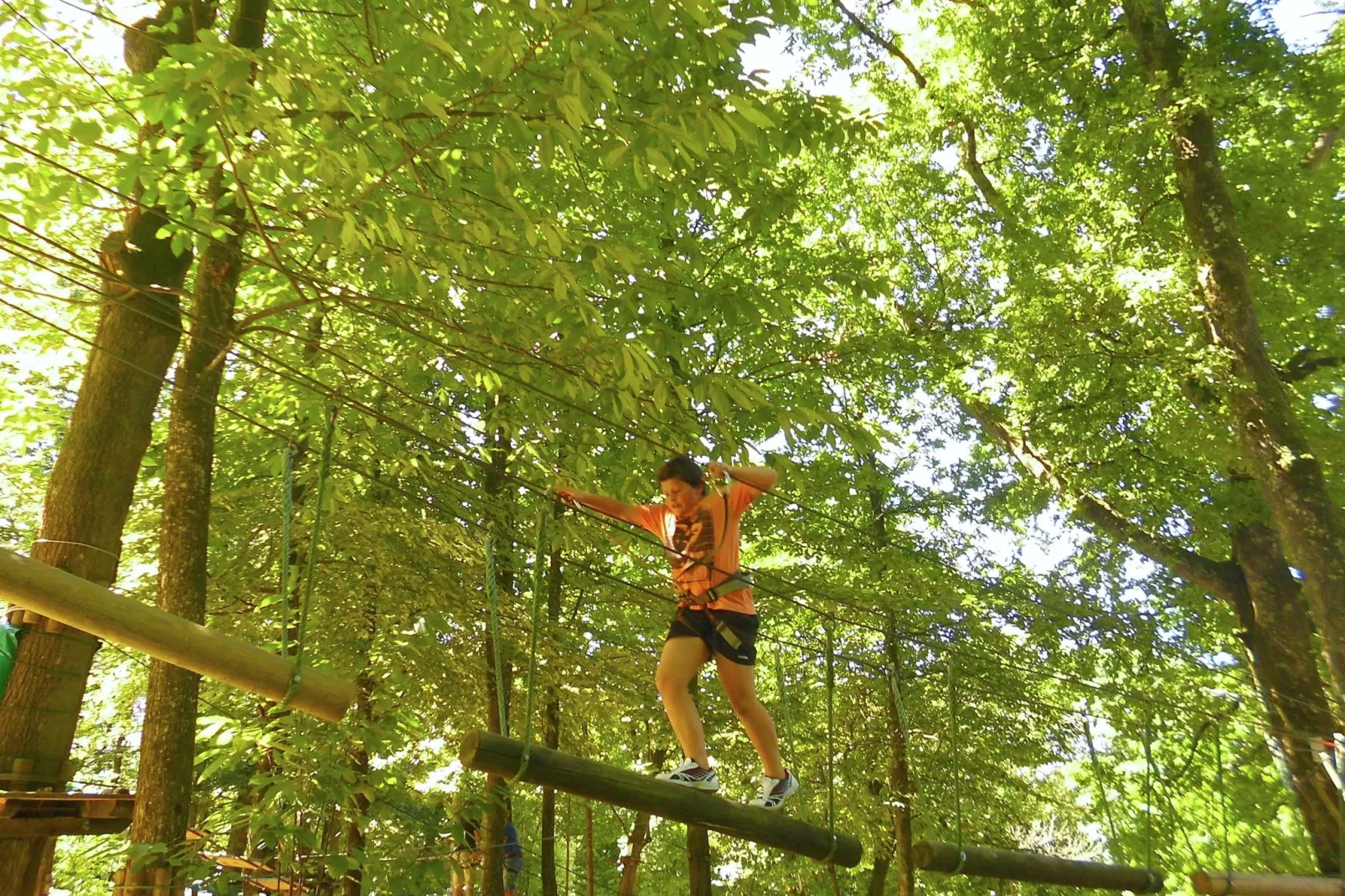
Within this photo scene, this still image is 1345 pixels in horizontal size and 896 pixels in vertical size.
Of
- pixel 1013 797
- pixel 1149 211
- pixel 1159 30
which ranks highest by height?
pixel 1159 30

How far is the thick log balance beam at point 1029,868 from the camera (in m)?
5.05

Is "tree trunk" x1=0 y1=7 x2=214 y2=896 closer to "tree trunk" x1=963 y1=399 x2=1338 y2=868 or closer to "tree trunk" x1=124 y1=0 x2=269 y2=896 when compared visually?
"tree trunk" x1=124 y1=0 x2=269 y2=896

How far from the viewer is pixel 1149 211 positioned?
971cm

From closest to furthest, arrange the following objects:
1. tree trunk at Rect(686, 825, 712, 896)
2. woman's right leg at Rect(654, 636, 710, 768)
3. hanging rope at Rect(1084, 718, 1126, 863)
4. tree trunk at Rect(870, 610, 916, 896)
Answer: woman's right leg at Rect(654, 636, 710, 768)
hanging rope at Rect(1084, 718, 1126, 863)
tree trunk at Rect(686, 825, 712, 896)
tree trunk at Rect(870, 610, 916, 896)

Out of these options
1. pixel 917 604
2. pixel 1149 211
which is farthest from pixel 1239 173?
pixel 917 604

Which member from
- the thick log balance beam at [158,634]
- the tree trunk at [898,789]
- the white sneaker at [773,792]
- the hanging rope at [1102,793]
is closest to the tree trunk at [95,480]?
the thick log balance beam at [158,634]

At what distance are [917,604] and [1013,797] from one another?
527 centimetres

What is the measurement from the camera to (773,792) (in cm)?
409

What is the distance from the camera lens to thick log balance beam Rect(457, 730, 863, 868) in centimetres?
331

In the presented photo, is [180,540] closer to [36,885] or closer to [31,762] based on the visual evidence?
[31,762]

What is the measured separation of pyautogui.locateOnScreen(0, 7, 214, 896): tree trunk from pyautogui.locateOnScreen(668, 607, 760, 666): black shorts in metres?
2.50

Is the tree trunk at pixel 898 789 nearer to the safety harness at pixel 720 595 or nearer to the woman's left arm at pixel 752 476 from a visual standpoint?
the woman's left arm at pixel 752 476

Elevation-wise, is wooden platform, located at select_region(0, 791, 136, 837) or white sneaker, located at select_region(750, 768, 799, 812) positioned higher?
white sneaker, located at select_region(750, 768, 799, 812)

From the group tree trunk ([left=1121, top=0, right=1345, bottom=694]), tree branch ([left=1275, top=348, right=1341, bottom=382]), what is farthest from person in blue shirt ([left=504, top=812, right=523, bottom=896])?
tree branch ([left=1275, top=348, right=1341, bottom=382])
